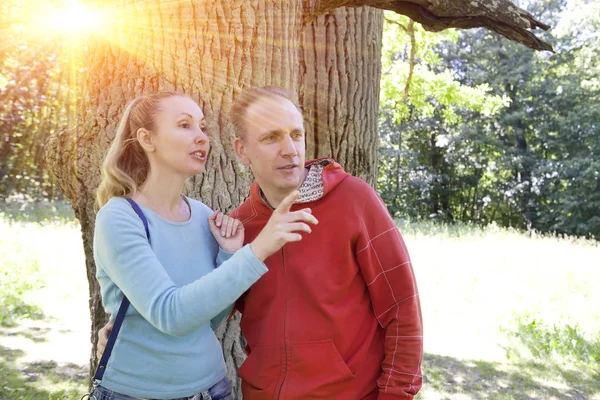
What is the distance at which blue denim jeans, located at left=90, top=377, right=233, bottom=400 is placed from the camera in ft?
6.91

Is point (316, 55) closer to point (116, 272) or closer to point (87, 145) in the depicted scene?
point (87, 145)

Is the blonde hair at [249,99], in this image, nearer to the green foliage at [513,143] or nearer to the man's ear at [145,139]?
the man's ear at [145,139]

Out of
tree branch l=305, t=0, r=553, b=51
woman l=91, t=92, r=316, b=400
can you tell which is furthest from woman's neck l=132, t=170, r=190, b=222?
tree branch l=305, t=0, r=553, b=51

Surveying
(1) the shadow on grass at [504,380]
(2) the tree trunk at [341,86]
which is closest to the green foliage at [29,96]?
(1) the shadow on grass at [504,380]

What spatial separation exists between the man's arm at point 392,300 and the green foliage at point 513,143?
27.1m

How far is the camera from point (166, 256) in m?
2.16

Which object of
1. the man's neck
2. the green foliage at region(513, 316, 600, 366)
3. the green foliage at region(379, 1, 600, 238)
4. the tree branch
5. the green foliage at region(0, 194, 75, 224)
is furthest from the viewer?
the green foliage at region(379, 1, 600, 238)

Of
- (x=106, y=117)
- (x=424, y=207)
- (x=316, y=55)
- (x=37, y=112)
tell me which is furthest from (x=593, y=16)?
(x=106, y=117)

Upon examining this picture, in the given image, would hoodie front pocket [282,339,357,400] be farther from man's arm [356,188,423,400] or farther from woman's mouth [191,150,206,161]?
woman's mouth [191,150,206,161]

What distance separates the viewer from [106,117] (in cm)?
319

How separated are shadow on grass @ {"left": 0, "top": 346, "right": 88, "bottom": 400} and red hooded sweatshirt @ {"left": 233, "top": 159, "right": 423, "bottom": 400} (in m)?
4.01

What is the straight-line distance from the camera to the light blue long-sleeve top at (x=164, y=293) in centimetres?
190

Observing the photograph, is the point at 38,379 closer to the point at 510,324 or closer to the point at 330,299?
the point at 330,299

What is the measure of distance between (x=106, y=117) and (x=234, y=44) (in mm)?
812
